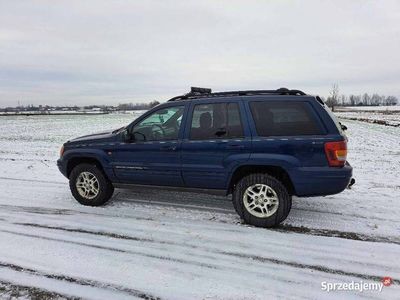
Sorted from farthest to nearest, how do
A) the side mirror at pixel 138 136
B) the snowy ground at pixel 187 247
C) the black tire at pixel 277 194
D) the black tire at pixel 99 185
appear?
the black tire at pixel 99 185 < the side mirror at pixel 138 136 < the black tire at pixel 277 194 < the snowy ground at pixel 187 247

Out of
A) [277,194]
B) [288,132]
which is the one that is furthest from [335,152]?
[277,194]

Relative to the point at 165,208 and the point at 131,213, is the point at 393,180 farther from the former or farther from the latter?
the point at 131,213

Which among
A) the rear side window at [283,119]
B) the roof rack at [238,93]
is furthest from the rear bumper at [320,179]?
the roof rack at [238,93]

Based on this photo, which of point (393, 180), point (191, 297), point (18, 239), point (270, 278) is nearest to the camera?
point (191, 297)

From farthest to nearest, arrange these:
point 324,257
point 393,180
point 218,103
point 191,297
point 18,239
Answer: point 393,180, point 218,103, point 18,239, point 324,257, point 191,297

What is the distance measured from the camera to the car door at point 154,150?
206 inches

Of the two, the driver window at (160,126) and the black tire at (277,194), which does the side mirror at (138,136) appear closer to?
the driver window at (160,126)

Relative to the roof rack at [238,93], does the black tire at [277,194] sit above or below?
below

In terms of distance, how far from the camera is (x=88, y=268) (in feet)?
12.1

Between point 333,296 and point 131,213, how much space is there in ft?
10.8

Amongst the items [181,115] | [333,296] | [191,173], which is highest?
[181,115]

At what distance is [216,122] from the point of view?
4.99 meters

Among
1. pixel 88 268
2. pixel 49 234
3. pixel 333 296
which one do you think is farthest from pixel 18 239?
pixel 333 296

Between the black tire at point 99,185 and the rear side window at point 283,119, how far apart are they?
277 cm
